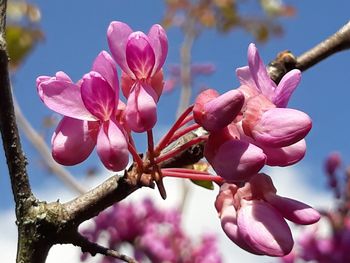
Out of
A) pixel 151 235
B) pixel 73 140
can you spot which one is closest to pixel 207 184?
pixel 73 140

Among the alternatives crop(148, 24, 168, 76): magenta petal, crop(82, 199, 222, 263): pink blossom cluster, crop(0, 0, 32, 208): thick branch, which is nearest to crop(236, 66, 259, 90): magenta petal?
crop(148, 24, 168, 76): magenta petal

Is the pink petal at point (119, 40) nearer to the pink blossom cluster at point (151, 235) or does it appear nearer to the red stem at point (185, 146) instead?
the red stem at point (185, 146)

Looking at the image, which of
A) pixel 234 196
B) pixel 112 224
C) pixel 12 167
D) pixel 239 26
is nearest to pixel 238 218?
pixel 234 196

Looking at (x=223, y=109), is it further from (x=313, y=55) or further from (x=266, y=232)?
(x=313, y=55)

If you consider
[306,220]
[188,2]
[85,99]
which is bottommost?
[306,220]

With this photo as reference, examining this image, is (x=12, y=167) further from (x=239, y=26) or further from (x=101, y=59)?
(x=239, y=26)

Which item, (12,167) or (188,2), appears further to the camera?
(188,2)
